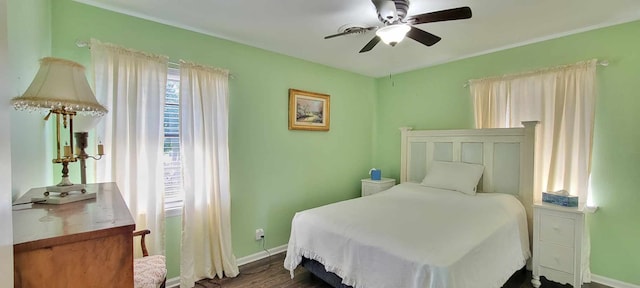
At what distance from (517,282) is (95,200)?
329 centimetres

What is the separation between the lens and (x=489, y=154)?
3.10 meters

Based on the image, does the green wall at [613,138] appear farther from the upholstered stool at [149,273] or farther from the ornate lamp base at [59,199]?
the ornate lamp base at [59,199]

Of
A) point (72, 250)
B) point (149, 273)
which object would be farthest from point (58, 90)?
point (149, 273)

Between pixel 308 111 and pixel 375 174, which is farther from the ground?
pixel 308 111

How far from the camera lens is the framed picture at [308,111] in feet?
11.0

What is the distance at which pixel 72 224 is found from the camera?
0.87 m

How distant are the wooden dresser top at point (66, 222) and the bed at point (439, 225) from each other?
4.82ft

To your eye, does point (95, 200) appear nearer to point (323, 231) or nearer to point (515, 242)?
point (323, 231)

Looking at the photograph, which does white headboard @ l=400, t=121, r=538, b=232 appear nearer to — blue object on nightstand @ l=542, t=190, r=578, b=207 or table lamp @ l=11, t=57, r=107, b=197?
blue object on nightstand @ l=542, t=190, r=578, b=207

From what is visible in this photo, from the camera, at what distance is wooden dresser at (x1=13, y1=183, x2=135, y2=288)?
740 millimetres

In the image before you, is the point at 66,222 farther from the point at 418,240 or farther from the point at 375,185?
the point at 375,185

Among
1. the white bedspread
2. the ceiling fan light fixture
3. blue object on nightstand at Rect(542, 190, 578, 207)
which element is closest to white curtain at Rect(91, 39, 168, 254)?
the white bedspread

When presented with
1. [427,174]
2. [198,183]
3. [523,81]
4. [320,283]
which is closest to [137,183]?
[198,183]

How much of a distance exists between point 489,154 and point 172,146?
336 centimetres
